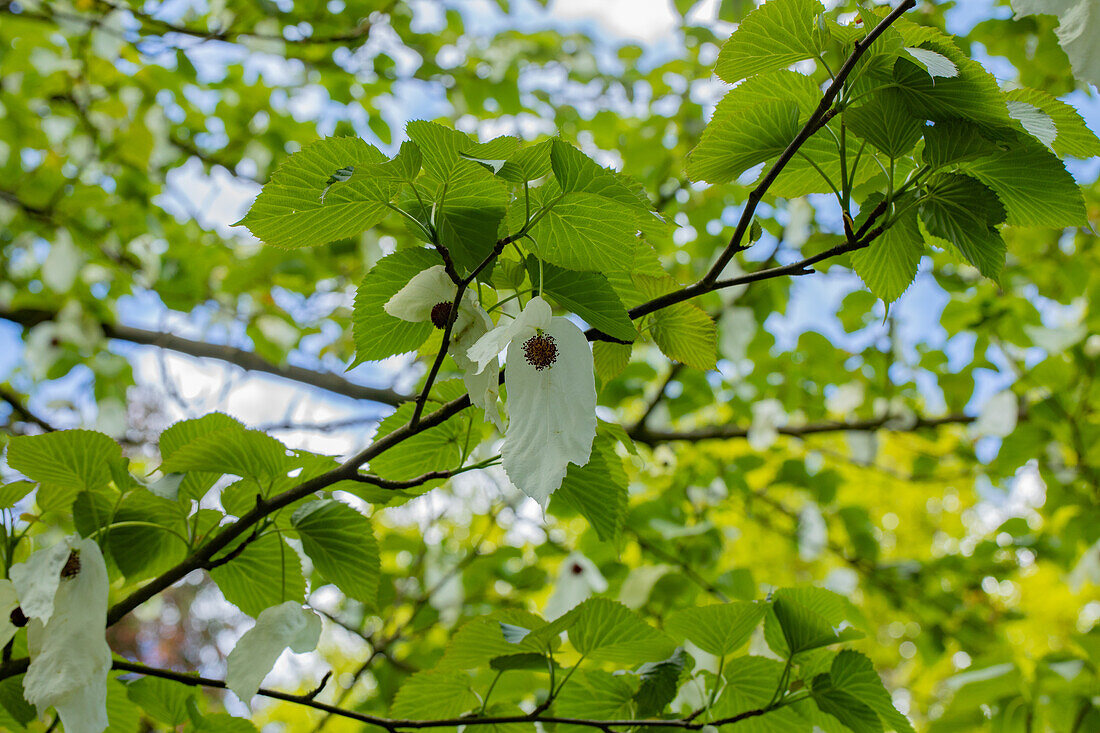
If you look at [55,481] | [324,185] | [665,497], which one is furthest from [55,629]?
[665,497]

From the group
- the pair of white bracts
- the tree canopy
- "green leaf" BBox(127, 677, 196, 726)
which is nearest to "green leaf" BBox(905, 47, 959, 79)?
the tree canopy

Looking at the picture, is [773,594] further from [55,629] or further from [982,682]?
[982,682]

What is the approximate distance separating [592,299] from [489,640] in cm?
36

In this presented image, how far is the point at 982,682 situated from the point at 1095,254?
1211 mm

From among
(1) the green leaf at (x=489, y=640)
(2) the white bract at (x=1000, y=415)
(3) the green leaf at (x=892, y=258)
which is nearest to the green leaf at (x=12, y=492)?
(1) the green leaf at (x=489, y=640)

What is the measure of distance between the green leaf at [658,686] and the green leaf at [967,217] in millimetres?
435

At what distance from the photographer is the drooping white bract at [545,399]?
49 centimetres

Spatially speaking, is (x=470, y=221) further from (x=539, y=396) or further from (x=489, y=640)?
(x=489, y=640)

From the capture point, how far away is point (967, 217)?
22.5 inches

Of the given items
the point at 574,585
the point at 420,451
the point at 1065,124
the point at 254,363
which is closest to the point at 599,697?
the point at 420,451

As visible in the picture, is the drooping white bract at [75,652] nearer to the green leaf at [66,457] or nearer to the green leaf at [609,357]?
the green leaf at [66,457]

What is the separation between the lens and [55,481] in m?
0.69

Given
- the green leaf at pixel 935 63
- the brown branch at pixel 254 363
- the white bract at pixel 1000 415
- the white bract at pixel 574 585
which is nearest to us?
the green leaf at pixel 935 63

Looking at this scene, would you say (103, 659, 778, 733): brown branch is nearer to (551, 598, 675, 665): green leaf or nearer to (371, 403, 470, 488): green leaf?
Result: (551, 598, 675, 665): green leaf
